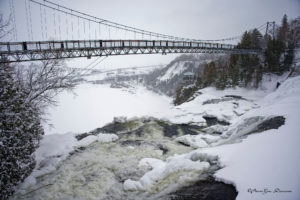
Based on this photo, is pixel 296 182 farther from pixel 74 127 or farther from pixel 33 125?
pixel 74 127

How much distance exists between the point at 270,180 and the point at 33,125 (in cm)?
1111

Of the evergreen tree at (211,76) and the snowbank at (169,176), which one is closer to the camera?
the snowbank at (169,176)

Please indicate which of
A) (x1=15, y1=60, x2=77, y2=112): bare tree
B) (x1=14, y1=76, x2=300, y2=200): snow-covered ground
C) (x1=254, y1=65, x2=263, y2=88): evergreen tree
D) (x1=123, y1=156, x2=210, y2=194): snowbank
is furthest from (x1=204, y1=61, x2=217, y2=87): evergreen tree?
(x1=123, y1=156, x2=210, y2=194): snowbank

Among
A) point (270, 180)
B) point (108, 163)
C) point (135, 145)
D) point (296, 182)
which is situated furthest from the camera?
point (135, 145)

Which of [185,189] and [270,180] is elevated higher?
[270,180]

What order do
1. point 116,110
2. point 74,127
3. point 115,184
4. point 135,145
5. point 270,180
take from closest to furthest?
point 270,180, point 115,184, point 135,145, point 74,127, point 116,110

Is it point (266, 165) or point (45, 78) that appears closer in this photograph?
point (266, 165)

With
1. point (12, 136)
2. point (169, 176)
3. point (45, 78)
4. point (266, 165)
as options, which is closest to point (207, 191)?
point (266, 165)

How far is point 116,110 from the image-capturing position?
268 feet

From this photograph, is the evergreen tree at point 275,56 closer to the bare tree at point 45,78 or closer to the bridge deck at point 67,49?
the bridge deck at point 67,49

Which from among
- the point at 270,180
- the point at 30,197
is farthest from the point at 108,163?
the point at 270,180

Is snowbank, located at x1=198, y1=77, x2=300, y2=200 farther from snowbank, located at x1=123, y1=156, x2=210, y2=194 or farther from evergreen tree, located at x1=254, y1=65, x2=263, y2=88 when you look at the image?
evergreen tree, located at x1=254, y1=65, x2=263, y2=88

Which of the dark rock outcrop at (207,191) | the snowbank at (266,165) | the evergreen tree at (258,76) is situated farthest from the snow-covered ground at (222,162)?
the evergreen tree at (258,76)

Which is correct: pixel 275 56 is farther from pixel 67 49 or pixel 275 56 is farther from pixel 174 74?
pixel 174 74
